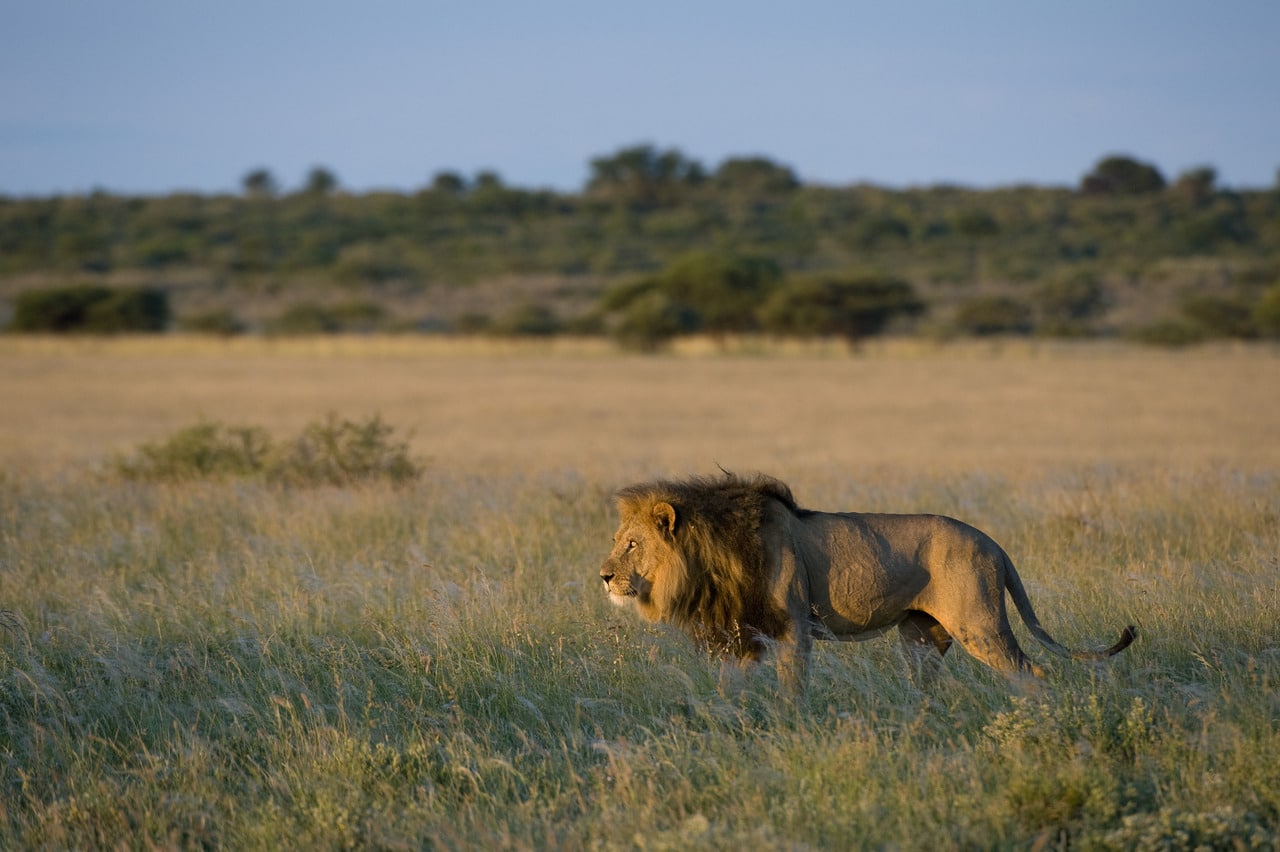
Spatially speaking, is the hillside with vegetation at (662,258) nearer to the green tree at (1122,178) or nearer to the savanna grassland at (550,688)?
the green tree at (1122,178)

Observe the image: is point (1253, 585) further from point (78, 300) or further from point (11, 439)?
point (78, 300)

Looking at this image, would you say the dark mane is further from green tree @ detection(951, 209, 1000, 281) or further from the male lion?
green tree @ detection(951, 209, 1000, 281)

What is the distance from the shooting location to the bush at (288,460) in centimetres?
1328

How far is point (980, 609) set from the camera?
17.2 feet

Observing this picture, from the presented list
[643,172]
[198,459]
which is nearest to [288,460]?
[198,459]

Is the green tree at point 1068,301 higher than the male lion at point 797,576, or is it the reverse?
the green tree at point 1068,301

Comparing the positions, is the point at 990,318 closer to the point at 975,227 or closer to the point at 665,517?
the point at 975,227

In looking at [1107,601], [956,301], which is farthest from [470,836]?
[956,301]

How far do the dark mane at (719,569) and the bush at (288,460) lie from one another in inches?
311

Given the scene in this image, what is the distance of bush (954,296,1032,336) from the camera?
56.1 meters

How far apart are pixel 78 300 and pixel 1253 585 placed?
54.3m

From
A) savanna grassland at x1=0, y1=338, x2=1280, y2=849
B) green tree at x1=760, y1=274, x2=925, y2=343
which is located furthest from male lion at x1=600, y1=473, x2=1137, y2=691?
green tree at x1=760, y1=274, x2=925, y2=343

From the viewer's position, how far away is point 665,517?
5.43 m

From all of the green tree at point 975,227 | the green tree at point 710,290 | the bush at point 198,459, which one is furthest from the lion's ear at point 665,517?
the green tree at point 975,227
